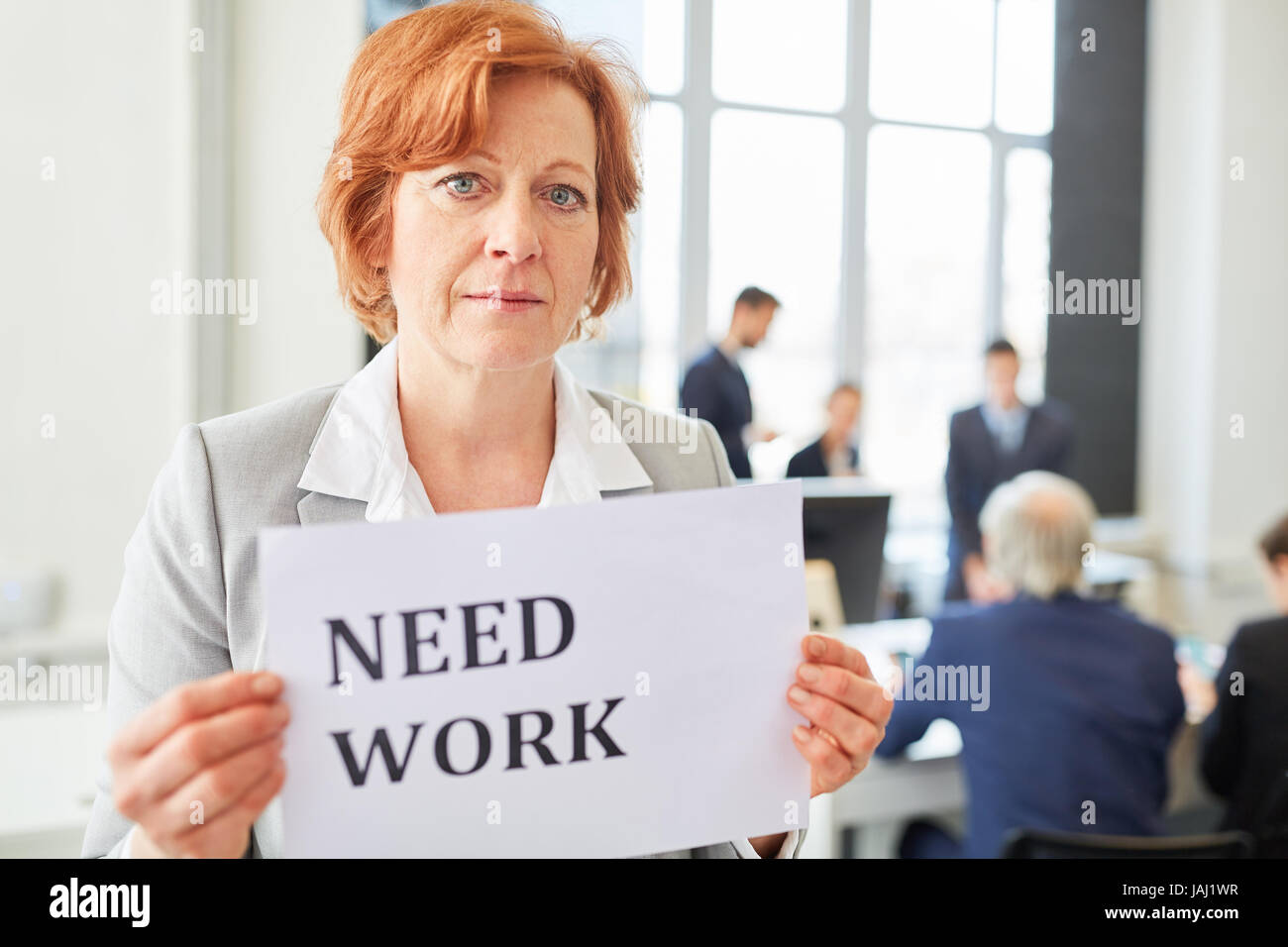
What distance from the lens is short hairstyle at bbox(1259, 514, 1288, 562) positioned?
2.01 metres

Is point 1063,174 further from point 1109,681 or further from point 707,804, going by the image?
point 707,804

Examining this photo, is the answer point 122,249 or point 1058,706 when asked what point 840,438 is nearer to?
point 1058,706

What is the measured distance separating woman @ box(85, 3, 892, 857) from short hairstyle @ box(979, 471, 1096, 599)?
1.17m

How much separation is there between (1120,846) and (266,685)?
1.24m

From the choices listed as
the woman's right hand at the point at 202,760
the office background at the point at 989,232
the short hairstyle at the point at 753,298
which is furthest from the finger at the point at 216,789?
the short hairstyle at the point at 753,298

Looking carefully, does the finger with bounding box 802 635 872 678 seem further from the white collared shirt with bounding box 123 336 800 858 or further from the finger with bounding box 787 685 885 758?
the white collared shirt with bounding box 123 336 800 858

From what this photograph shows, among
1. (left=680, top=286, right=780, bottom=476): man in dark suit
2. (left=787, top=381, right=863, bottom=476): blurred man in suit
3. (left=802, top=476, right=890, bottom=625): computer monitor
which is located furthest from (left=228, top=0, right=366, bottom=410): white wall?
(left=787, top=381, right=863, bottom=476): blurred man in suit

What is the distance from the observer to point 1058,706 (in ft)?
5.65

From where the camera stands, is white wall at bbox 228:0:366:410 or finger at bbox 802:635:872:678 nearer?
finger at bbox 802:635:872:678

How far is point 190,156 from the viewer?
198cm

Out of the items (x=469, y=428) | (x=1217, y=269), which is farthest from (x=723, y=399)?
(x=1217, y=269)

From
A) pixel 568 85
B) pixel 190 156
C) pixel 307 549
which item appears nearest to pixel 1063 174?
pixel 190 156

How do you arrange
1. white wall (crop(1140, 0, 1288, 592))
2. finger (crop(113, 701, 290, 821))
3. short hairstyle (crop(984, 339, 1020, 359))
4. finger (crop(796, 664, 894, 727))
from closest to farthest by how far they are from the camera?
finger (crop(113, 701, 290, 821))
finger (crop(796, 664, 894, 727))
short hairstyle (crop(984, 339, 1020, 359))
white wall (crop(1140, 0, 1288, 592))

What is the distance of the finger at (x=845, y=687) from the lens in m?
0.70
